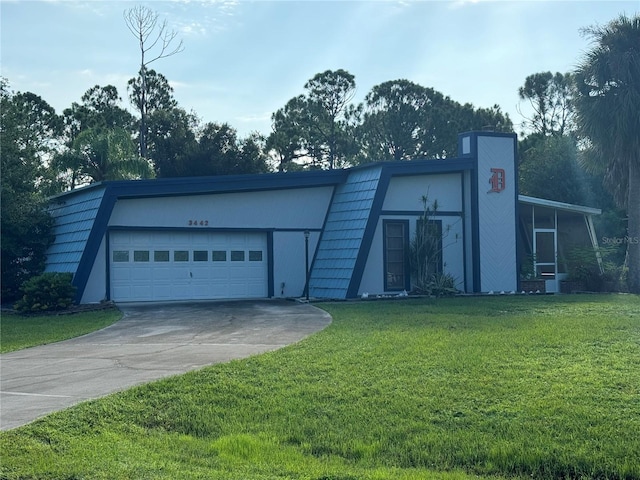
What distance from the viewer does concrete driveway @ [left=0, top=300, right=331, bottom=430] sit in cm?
999

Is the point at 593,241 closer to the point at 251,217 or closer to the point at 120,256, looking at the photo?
the point at 251,217

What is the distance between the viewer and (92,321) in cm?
1841

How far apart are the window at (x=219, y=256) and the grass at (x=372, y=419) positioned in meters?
12.5

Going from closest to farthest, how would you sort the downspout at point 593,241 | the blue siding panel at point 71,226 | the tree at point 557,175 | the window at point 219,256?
Result: the blue siding panel at point 71,226, the window at point 219,256, the downspout at point 593,241, the tree at point 557,175

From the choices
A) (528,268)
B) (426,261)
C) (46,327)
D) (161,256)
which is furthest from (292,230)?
(46,327)

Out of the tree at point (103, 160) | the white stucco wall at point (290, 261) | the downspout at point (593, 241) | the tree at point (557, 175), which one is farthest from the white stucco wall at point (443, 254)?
the tree at point (557, 175)

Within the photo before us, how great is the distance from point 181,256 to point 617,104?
51.2 feet

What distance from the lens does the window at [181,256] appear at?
23797mm

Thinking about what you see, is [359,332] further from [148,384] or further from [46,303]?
[46,303]

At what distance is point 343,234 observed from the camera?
24.1m

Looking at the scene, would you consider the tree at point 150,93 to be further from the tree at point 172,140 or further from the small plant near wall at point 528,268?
the small plant near wall at point 528,268

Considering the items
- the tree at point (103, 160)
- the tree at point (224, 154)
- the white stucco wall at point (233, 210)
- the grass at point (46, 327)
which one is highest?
the tree at point (224, 154)

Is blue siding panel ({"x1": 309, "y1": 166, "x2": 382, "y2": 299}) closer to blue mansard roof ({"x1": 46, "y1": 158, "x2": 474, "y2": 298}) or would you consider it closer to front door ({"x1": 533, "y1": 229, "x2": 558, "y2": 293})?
blue mansard roof ({"x1": 46, "y1": 158, "x2": 474, "y2": 298})

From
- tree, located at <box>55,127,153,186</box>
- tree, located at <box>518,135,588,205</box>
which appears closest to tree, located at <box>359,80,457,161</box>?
tree, located at <box>518,135,588,205</box>
